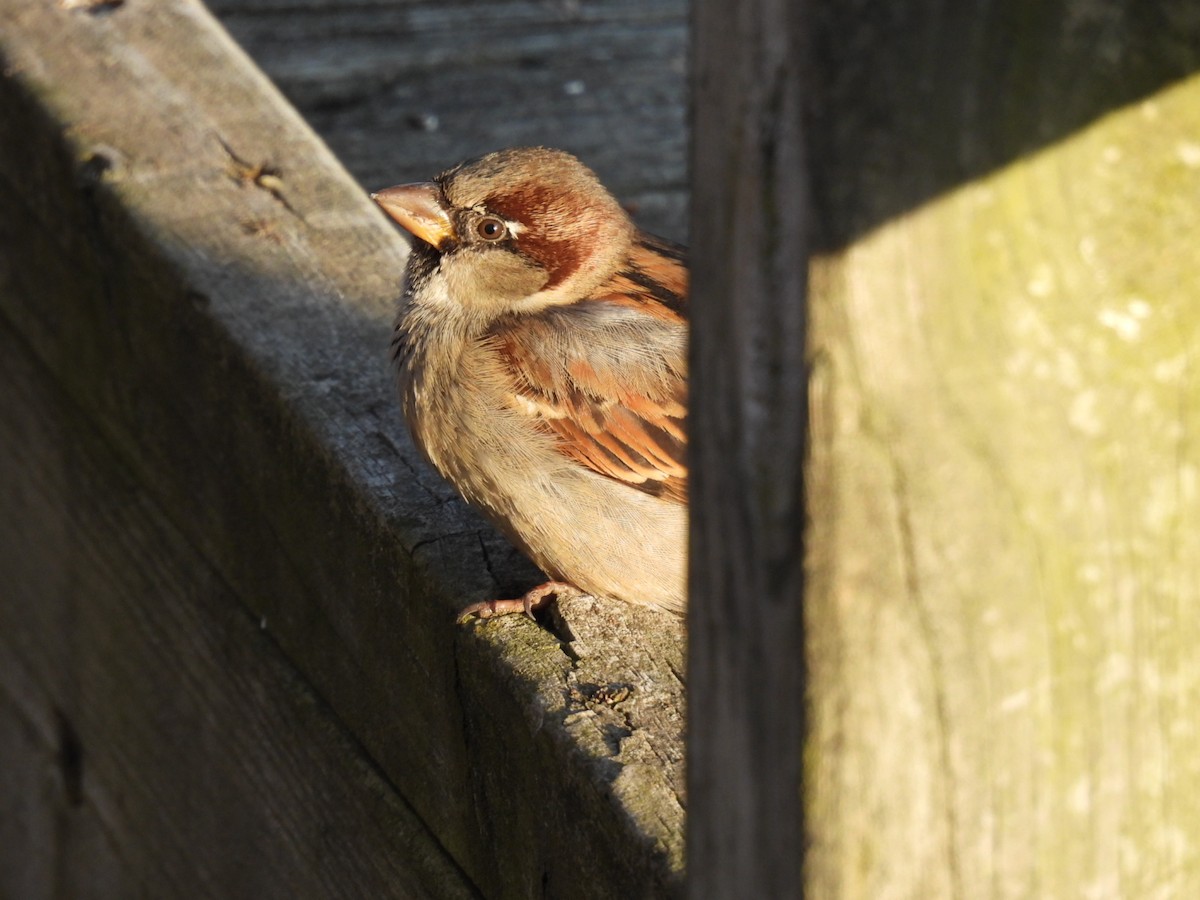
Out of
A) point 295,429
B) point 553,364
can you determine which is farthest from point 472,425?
point 295,429

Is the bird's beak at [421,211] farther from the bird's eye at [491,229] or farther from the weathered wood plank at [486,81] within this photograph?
the weathered wood plank at [486,81]

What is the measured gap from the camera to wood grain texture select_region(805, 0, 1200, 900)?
0.83 meters

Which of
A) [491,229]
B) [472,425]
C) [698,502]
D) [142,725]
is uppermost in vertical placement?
[698,502]

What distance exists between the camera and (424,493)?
7.29 feet

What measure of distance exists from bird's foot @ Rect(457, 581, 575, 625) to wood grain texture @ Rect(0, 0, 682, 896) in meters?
0.02

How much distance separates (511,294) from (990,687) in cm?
221

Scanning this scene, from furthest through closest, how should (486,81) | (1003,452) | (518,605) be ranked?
(486,81) → (518,605) → (1003,452)

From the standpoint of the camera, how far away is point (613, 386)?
269cm

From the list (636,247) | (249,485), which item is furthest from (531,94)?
(249,485)

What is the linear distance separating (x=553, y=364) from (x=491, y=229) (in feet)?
1.59

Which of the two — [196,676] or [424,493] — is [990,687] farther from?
[196,676]

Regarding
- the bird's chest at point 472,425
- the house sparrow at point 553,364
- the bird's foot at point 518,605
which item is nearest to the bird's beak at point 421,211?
the house sparrow at point 553,364

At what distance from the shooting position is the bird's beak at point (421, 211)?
301 centimetres

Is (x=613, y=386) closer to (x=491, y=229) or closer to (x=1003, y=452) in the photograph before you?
(x=491, y=229)
